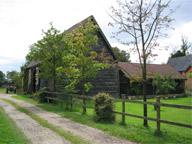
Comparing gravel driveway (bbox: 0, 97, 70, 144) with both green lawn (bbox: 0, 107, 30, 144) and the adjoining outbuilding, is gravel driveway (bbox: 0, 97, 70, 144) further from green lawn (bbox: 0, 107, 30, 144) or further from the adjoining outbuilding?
the adjoining outbuilding

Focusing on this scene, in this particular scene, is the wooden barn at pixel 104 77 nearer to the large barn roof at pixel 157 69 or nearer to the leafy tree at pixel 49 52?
the leafy tree at pixel 49 52

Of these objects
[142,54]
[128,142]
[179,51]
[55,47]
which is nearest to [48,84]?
[55,47]

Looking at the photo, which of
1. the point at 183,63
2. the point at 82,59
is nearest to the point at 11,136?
the point at 82,59

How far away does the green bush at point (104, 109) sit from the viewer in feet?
27.2

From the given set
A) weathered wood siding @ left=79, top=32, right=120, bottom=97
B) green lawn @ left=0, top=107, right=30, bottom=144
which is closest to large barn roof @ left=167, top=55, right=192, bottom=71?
weathered wood siding @ left=79, top=32, right=120, bottom=97

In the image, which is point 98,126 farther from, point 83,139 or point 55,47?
point 55,47

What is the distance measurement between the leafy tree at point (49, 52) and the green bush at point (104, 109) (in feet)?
26.2

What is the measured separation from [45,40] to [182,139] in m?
13.2

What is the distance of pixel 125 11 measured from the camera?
845 centimetres

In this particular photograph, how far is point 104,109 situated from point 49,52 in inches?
376

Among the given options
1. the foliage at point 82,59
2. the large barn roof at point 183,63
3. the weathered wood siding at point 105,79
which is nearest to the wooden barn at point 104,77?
the weathered wood siding at point 105,79

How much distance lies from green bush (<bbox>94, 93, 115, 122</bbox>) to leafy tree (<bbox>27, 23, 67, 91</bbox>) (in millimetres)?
7986

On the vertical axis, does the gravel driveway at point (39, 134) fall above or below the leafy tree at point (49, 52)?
below

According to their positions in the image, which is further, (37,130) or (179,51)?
(179,51)
